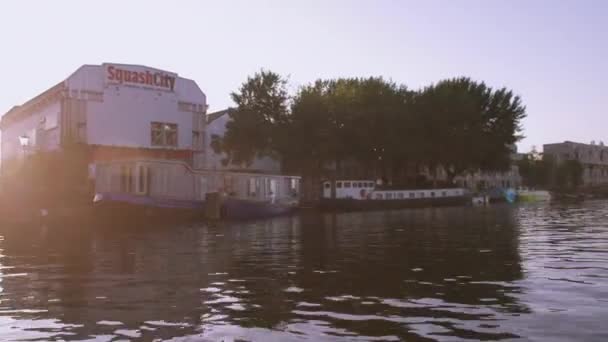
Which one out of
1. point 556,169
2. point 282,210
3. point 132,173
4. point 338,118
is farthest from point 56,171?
point 556,169

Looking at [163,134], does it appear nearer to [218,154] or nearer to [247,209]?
[218,154]

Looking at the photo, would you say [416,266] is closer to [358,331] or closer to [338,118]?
[358,331]

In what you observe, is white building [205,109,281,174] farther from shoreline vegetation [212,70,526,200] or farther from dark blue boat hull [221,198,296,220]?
dark blue boat hull [221,198,296,220]

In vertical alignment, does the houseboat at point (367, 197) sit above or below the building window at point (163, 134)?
below

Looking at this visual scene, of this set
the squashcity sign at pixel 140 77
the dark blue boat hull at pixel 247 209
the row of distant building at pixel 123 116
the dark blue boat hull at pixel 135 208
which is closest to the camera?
the dark blue boat hull at pixel 135 208

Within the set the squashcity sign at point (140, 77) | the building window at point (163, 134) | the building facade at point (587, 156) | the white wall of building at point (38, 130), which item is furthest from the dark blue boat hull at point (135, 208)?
the building facade at point (587, 156)

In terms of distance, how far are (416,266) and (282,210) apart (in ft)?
116

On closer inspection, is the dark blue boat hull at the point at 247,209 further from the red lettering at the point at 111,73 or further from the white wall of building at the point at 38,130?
the white wall of building at the point at 38,130

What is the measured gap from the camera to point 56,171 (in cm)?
5428

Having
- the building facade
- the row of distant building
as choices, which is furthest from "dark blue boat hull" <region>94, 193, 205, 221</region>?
the building facade

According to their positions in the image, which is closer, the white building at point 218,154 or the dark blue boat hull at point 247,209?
the dark blue boat hull at point 247,209

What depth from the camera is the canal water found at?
25.5ft

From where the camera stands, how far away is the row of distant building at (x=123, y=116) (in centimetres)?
5644

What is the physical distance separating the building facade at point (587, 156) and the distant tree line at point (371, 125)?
7698 cm
